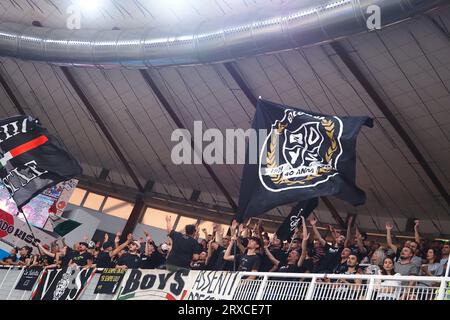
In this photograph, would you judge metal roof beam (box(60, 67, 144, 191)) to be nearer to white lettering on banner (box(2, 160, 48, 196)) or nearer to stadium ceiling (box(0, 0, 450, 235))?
stadium ceiling (box(0, 0, 450, 235))

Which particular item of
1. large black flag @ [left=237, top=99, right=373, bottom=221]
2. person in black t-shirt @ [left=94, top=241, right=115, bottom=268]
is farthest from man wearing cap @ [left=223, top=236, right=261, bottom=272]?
person in black t-shirt @ [left=94, top=241, right=115, bottom=268]

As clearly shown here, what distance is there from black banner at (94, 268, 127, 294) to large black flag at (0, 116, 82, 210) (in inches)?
135

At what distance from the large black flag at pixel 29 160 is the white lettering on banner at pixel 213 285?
18.7 feet

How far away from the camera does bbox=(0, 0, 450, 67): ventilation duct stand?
11016 mm

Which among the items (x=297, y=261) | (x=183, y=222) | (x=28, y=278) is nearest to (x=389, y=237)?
(x=297, y=261)

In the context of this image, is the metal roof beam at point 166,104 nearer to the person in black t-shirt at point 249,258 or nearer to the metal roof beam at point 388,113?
the metal roof beam at point 388,113

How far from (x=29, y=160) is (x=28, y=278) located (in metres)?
2.79

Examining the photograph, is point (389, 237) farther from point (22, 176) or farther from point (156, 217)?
point (156, 217)

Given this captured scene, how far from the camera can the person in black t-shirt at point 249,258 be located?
8984 mm
